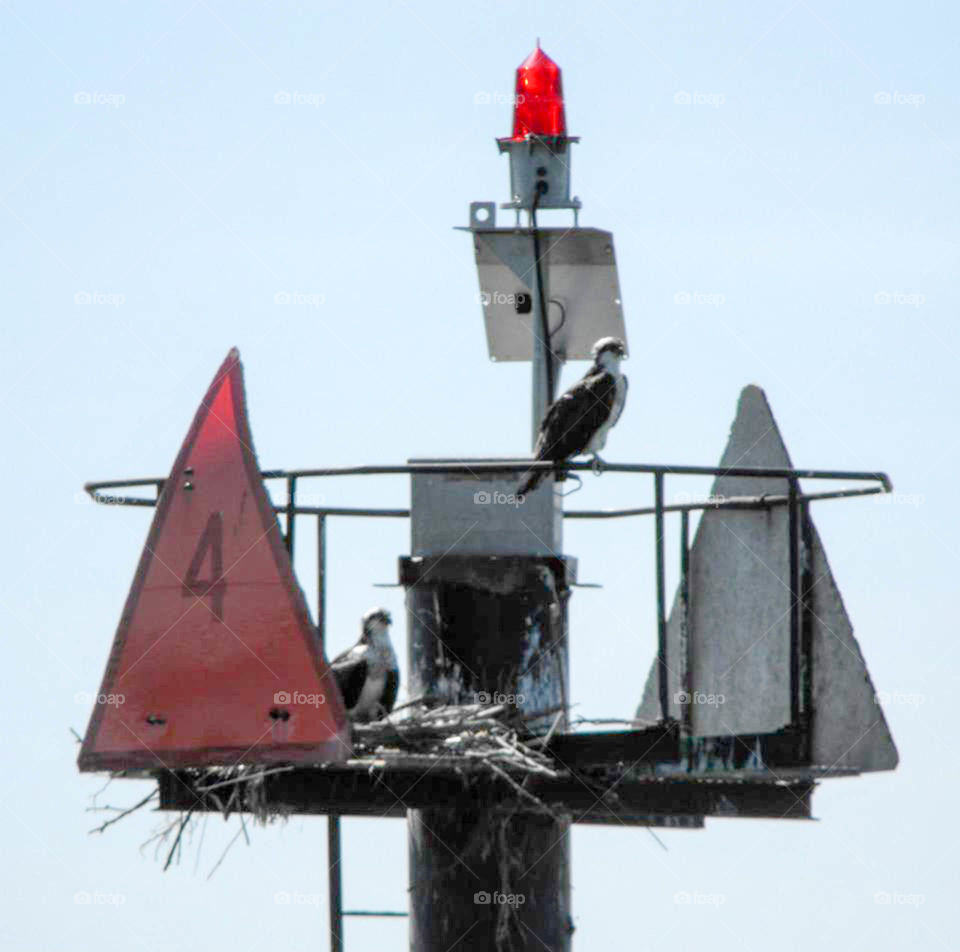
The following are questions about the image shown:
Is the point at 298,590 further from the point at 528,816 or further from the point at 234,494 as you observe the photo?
the point at 528,816

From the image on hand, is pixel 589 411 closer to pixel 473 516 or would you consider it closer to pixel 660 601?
pixel 473 516

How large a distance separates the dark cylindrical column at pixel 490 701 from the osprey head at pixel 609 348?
5.06ft

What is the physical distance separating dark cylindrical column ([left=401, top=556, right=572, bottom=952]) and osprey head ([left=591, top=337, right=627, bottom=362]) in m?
1.54

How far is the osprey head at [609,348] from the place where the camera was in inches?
547

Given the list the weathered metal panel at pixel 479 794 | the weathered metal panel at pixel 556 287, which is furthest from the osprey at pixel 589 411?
the weathered metal panel at pixel 479 794

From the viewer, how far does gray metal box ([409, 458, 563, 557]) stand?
41.4 feet

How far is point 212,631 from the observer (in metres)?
11.5

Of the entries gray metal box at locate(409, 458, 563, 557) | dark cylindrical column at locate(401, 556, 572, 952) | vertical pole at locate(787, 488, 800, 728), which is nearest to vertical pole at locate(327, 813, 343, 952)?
dark cylindrical column at locate(401, 556, 572, 952)

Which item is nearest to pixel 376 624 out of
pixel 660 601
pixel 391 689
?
pixel 391 689

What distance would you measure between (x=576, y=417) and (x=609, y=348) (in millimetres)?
586

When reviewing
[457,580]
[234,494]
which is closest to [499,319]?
[457,580]

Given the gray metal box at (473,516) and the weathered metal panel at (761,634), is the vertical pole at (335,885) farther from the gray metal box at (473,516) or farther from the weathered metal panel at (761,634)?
the weathered metal panel at (761,634)

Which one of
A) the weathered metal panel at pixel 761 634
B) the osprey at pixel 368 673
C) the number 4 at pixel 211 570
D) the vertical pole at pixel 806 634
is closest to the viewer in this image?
the number 4 at pixel 211 570

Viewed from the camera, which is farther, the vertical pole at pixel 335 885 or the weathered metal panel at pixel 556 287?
the weathered metal panel at pixel 556 287
